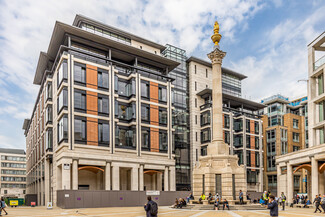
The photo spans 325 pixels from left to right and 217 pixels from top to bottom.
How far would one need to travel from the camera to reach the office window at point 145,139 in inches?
2304

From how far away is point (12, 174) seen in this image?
431ft

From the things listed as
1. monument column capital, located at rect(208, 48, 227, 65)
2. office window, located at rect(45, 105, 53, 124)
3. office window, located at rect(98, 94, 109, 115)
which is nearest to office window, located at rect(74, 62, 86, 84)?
office window, located at rect(98, 94, 109, 115)

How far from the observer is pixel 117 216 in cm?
2709

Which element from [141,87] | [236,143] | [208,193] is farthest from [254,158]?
[208,193]

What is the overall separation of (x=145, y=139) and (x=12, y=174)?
302 feet

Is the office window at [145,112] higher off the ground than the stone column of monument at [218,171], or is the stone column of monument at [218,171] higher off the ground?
the office window at [145,112]

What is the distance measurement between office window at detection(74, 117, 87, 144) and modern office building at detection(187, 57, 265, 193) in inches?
1213

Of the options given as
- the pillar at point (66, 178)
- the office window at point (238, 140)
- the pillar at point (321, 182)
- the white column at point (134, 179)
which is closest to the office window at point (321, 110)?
the pillar at point (321, 182)

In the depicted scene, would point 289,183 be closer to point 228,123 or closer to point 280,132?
point 228,123

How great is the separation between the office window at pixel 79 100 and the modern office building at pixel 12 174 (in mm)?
89567

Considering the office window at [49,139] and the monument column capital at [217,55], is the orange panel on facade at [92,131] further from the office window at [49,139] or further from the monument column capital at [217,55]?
the monument column capital at [217,55]

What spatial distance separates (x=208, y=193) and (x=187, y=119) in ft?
140

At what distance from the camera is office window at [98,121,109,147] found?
173ft

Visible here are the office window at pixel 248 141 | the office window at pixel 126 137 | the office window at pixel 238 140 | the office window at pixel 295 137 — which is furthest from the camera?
the office window at pixel 295 137
